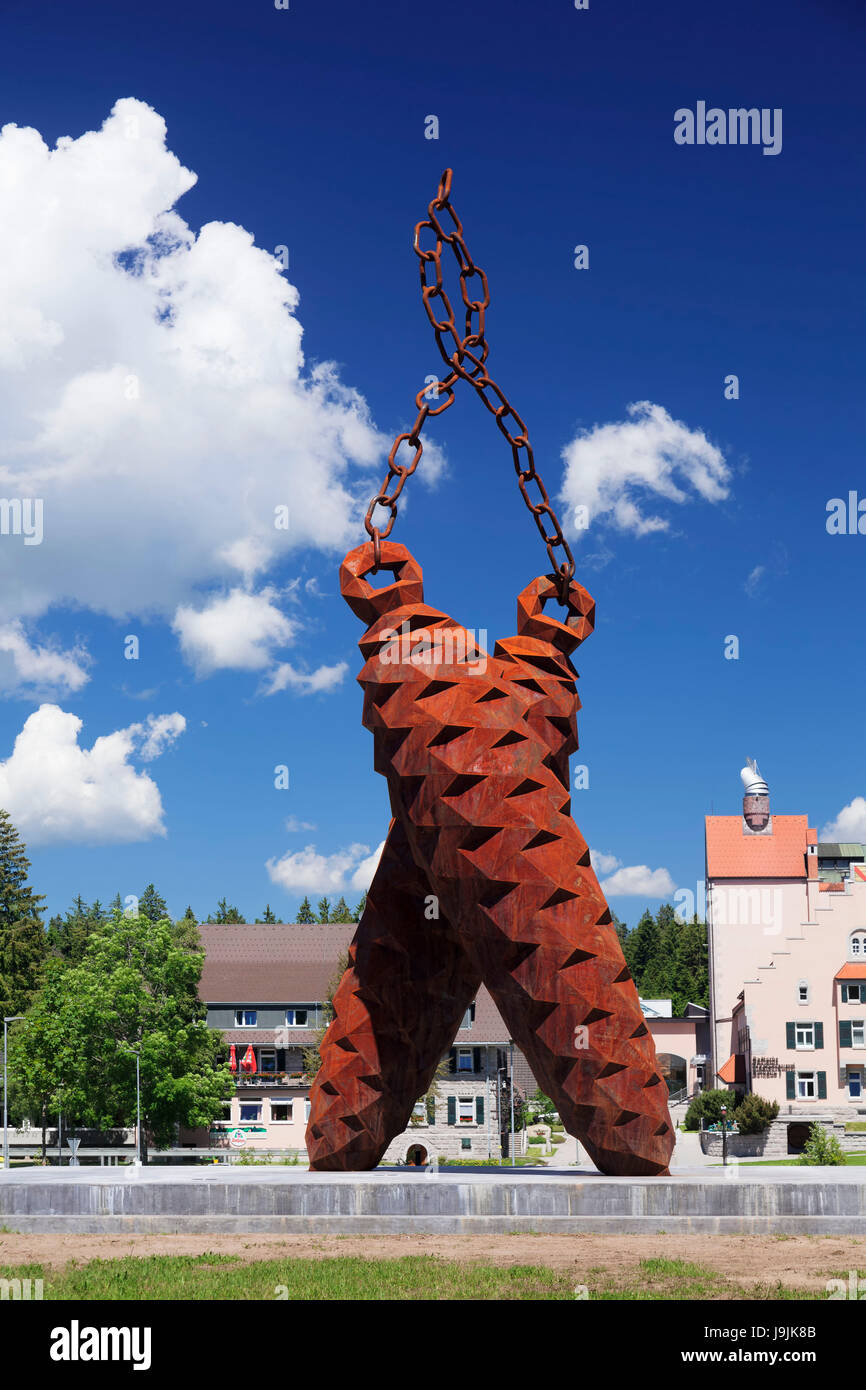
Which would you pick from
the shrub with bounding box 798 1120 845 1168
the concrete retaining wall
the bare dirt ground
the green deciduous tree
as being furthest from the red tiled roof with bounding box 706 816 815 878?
the bare dirt ground

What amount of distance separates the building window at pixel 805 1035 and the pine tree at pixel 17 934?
126ft

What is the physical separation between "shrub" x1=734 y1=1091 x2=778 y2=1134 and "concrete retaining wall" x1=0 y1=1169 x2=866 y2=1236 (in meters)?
33.1

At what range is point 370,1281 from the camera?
1402cm

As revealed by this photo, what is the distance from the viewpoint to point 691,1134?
60.3m

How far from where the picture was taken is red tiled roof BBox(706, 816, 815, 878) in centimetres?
6700

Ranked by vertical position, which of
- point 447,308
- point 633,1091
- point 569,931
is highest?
point 447,308

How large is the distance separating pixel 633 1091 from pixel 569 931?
2397 mm

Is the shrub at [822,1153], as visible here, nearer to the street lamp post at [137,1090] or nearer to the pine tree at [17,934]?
the street lamp post at [137,1090]

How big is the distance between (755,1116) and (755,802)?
2169cm

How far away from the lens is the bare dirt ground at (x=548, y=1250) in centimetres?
1470

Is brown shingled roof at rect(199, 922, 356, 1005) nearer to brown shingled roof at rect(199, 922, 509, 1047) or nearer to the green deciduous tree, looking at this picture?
brown shingled roof at rect(199, 922, 509, 1047)
